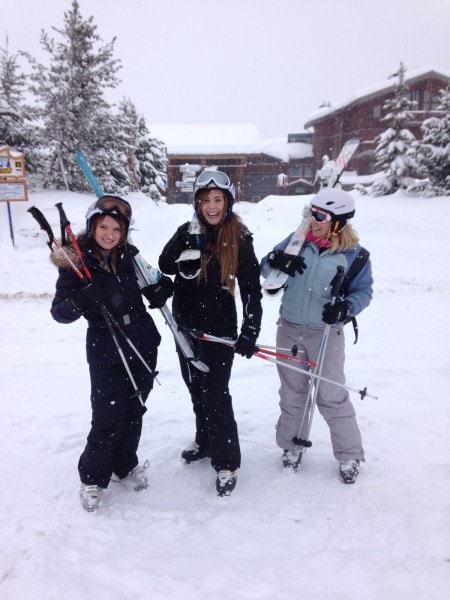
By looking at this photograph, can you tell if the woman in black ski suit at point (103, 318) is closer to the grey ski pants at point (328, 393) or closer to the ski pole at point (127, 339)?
the ski pole at point (127, 339)

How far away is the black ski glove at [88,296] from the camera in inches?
102

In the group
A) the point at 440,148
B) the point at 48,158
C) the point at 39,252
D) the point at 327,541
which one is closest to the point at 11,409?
the point at 327,541

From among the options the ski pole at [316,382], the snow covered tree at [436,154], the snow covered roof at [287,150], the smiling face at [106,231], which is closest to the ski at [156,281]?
the smiling face at [106,231]

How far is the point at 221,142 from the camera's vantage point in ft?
108

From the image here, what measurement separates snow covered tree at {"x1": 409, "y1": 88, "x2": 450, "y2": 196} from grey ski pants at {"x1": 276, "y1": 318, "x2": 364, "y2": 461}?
661 inches

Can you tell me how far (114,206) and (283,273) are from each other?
131 centimetres

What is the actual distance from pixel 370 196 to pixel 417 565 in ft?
62.2

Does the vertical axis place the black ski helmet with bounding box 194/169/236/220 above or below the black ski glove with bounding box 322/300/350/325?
above

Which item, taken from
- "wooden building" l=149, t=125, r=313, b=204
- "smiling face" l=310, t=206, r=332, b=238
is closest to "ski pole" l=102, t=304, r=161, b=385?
"smiling face" l=310, t=206, r=332, b=238

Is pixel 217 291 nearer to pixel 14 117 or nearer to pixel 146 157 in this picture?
pixel 14 117

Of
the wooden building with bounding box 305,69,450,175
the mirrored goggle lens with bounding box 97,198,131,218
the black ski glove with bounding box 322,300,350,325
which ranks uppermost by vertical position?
the wooden building with bounding box 305,69,450,175

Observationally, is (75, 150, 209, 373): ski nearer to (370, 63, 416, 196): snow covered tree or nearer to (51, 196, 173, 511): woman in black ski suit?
(51, 196, 173, 511): woman in black ski suit

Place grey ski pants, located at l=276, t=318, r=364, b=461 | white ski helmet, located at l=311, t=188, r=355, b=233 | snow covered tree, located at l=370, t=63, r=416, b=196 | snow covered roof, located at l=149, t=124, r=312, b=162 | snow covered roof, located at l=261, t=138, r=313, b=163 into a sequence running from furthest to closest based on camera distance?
1. snow covered roof, located at l=261, t=138, r=313, b=163
2. snow covered roof, located at l=149, t=124, r=312, b=162
3. snow covered tree, located at l=370, t=63, r=416, b=196
4. grey ski pants, located at l=276, t=318, r=364, b=461
5. white ski helmet, located at l=311, t=188, r=355, b=233

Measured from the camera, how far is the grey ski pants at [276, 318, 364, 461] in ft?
10.2
